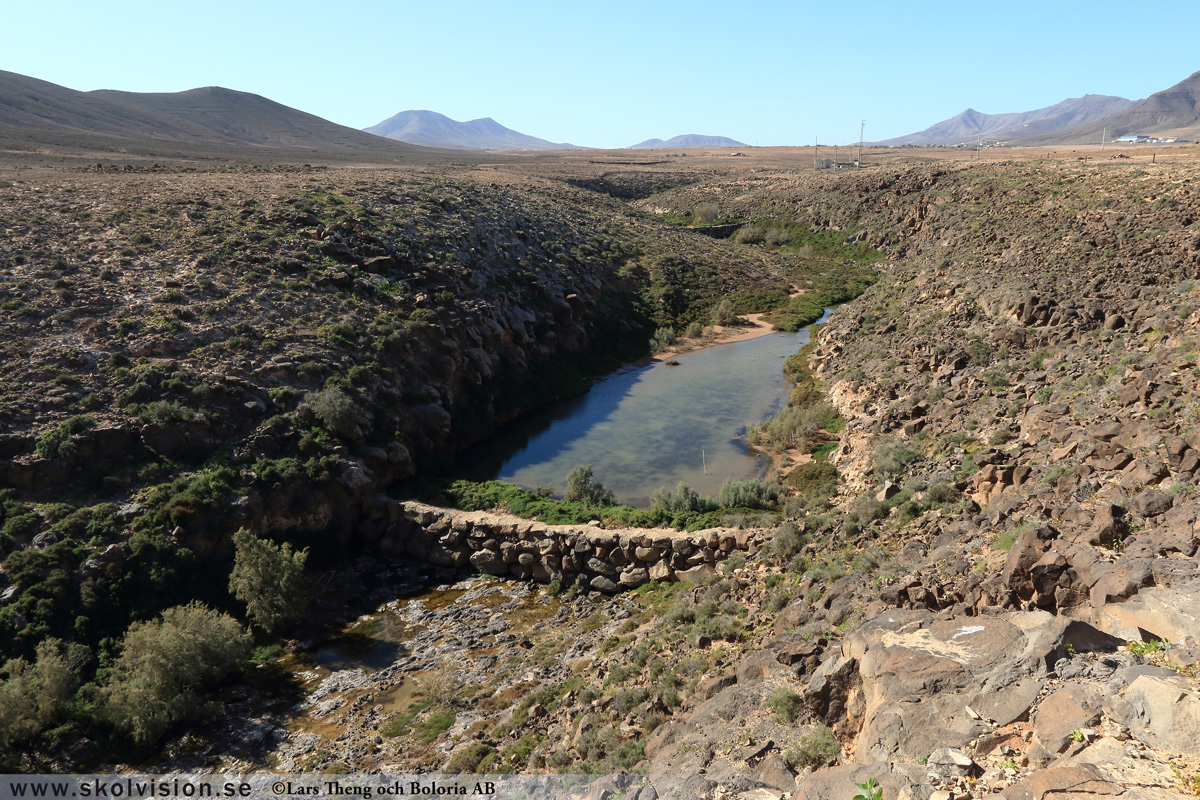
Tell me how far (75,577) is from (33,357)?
9.43m

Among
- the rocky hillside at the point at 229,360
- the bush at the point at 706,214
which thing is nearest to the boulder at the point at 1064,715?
the rocky hillside at the point at 229,360

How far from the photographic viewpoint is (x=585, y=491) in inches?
882

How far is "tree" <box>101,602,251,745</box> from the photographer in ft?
45.9

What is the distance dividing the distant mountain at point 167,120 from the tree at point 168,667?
86408 mm

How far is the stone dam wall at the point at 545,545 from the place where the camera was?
1797 cm

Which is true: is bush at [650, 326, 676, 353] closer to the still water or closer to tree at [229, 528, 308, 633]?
the still water

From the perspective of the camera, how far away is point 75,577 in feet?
53.8

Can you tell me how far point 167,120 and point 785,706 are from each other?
174m

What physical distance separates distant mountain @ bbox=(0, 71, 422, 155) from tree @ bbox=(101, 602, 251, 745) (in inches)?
3402

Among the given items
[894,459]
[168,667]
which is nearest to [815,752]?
[894,459]

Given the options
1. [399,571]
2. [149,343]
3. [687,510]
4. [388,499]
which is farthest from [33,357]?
[687,510]

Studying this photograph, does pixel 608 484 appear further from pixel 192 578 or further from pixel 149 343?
pixel 149 343

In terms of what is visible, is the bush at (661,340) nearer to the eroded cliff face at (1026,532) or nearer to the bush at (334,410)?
the eroded cliff face at (1026,532)

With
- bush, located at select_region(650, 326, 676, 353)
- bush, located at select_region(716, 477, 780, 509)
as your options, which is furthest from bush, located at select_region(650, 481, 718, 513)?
bush, located at select_region(650, 326, 676, 353)
